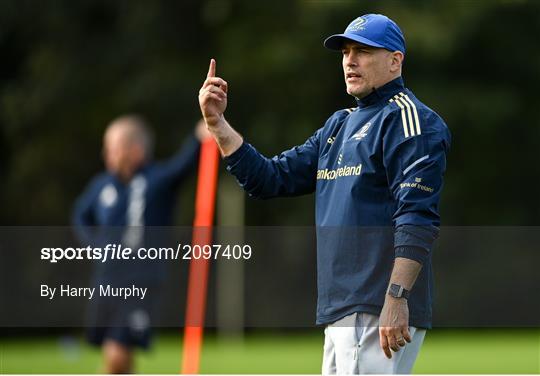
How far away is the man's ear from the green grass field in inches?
261

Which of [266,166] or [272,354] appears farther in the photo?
[272,354]

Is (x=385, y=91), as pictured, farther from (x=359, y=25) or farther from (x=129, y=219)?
(x=129, y=219)

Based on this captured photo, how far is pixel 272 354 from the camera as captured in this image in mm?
15742

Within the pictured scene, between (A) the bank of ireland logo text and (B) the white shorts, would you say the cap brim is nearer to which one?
(A) the bank of ireland logo text

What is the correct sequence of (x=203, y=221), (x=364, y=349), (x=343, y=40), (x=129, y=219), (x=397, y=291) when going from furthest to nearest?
(x=203, y=221), (x=129, y=219), (x=343, y=40), (x=364, y=349), (x=397, y=291)

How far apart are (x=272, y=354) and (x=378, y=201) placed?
1092 centimetres

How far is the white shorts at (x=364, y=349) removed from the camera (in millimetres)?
4953

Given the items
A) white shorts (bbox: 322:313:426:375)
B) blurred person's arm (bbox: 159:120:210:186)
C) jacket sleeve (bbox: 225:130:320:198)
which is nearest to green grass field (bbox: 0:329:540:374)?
blurred person's arm (bbox: 159:120:210:186)

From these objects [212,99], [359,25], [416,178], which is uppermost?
[359,25]

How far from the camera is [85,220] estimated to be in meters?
10.2

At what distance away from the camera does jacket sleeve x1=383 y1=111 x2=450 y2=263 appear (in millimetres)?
4797

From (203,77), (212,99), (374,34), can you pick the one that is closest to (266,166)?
(212,99)

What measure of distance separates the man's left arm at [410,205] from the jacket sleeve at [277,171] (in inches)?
22.5

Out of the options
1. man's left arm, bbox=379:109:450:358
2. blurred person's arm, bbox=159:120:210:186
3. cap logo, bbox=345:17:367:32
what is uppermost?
blurred person's arm, bbox=159:120:210:186
